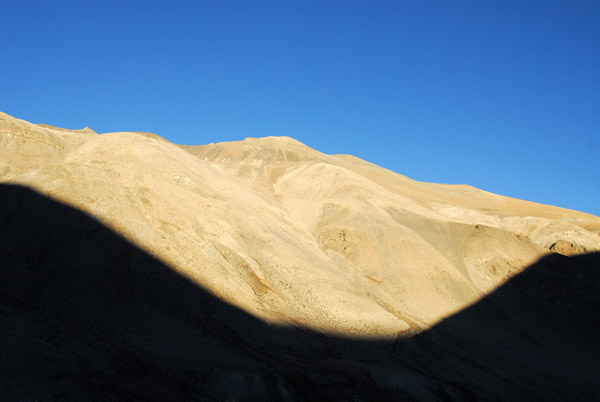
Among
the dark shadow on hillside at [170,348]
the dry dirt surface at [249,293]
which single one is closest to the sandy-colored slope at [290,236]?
the dry dirt surface at [249,293]

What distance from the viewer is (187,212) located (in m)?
32.8

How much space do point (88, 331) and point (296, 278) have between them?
15.7 meters

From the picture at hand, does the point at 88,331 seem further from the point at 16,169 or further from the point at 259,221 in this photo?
the point at 259,221

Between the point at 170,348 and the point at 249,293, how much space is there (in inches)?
335

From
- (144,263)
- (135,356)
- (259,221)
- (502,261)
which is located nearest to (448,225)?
(502,261)

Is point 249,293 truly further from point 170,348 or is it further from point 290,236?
point 290,236

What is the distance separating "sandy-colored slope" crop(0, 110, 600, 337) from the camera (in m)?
28.0

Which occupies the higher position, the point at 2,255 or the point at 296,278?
the point at 296,278

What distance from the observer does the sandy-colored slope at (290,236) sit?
92.0 ft

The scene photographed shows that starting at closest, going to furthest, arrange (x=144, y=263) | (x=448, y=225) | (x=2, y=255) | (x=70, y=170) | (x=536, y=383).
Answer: (x=2, y=255)
(x=144, y=263)
(x=536, y=383)
(x=70, y=170)
(x=448, y=225)

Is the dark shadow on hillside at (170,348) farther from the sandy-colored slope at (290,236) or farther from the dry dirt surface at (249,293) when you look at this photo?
the sandy-colored slope at (290,236)

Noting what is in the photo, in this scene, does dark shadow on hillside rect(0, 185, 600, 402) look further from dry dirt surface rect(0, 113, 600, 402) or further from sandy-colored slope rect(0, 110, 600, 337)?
sandy-colored slope rect(0, 110, 600, 337)

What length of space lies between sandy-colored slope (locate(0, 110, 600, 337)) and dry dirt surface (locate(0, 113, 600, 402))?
0.57ft

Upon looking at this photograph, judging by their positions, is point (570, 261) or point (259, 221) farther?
point (570, 261)
